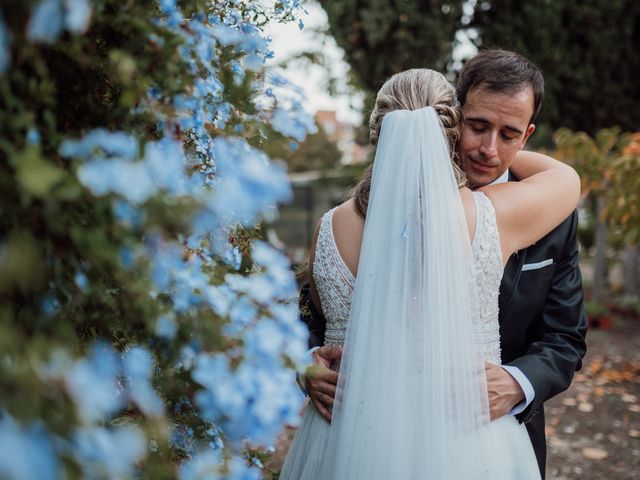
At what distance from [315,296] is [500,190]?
76cm

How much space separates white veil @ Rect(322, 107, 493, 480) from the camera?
5.39ft

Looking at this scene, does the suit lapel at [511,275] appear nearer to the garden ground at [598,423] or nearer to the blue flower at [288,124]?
the blue flower at [288,124]

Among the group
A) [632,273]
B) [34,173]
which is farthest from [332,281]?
[632,273]

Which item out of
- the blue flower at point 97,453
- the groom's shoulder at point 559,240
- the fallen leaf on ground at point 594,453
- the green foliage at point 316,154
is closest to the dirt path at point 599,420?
the fallen leaf on ground at point 594,453

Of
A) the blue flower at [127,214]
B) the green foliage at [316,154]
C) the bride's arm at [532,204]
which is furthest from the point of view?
the green foliage at [316,154]

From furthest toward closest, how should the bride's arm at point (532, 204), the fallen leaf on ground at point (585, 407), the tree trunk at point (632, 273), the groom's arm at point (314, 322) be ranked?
the tree trunk at point (632, 273) → the fallen leaf on ground at point (585, 407) → the groom's arm at point (314, 322) → the bride's arm at point (532, 204)

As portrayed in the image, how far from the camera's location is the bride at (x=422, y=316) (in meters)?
1.65

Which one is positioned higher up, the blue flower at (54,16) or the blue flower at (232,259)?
the blue flower at (54,16)

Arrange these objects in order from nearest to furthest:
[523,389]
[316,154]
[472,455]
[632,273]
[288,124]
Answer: [288,124], [472,455], [523,389], [632,273], [316,154]

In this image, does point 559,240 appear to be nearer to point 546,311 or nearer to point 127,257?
point 546,311

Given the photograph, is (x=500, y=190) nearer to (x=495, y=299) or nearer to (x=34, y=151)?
(x=495, y=299)

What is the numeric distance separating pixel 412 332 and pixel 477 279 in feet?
0.84

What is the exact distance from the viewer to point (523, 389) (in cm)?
187

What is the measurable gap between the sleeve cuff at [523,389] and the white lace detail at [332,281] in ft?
1.85
